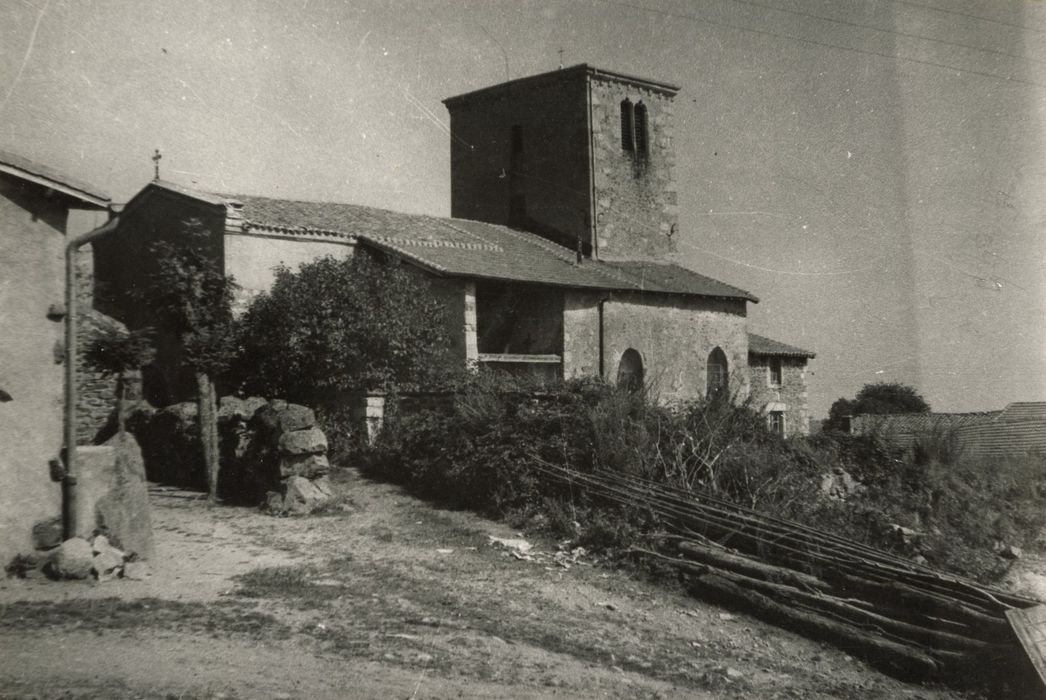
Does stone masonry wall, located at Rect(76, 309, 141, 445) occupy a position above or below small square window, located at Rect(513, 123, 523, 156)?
below

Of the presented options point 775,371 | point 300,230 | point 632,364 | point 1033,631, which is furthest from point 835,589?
point 775,371

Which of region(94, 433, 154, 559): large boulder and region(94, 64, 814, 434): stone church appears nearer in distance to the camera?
region(94, 433, 154, 559): large boulder

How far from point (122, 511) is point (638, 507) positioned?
631 centimetres

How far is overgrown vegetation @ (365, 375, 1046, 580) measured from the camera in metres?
11.8

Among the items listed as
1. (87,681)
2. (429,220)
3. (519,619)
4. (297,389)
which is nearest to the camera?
(87,681)

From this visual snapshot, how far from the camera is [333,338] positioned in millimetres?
15812

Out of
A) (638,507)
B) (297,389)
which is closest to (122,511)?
(638,507)

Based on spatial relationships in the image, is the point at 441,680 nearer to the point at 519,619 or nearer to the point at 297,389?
the point at 519,619

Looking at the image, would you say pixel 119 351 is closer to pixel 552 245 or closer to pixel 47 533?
pixel 47 533

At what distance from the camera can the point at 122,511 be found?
8.05 m

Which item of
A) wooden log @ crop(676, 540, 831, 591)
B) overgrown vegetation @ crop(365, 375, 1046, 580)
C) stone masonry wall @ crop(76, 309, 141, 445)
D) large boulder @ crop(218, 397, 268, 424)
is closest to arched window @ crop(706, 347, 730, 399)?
overgrown vegetation @ crop(365, 375, 1046, 580)

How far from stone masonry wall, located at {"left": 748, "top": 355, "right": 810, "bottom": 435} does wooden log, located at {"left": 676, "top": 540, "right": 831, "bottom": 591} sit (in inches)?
789

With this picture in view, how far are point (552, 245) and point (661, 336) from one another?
16.9 ft

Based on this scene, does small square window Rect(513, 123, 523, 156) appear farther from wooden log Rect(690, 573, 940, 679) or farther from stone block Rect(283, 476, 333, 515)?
wooden log Rect(690, 573, 940, 679)
